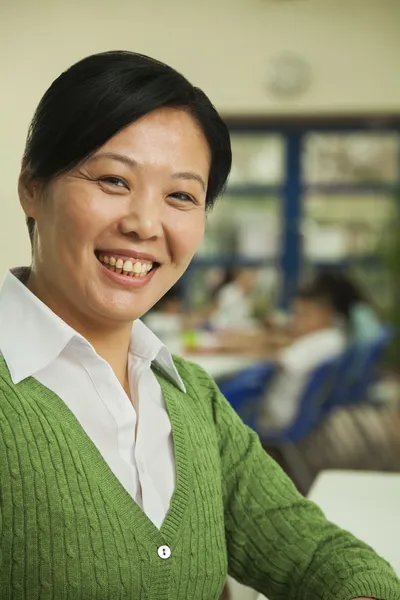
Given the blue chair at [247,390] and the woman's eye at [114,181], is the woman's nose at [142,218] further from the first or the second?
the blue chair at [247,390]

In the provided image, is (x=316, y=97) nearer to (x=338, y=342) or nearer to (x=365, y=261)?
(x=365, y=261)

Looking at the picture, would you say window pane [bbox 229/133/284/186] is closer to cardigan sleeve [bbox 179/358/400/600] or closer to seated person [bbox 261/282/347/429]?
seated person [bbox 261/282/347/429]

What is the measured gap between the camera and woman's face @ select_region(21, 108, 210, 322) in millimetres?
857

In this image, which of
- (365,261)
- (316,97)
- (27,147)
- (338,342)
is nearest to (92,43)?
(316,97)

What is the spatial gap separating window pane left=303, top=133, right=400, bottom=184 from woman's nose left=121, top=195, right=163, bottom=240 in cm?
622

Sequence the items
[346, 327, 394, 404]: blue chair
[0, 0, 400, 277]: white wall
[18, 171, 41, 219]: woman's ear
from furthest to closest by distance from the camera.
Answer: [0, 0, 400, 277]: white wall < [346, 327, 394, 404]: blue chair < [18, 171, 41, 219]: woman's ear

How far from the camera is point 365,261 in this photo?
6.99 m

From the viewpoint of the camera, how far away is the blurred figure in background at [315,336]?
14.4ft

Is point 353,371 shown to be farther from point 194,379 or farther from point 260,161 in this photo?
point 194,379

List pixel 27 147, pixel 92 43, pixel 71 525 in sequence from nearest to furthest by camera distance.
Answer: pixel 71 525 → pixel 27 147 → pixel 92 43

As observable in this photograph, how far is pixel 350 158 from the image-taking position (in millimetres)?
6922

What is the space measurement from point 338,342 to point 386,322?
2480 mm

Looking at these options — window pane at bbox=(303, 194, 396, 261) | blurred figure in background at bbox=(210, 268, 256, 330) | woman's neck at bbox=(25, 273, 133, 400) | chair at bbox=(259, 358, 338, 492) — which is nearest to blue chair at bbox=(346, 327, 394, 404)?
chair at bbox=(259, 358, 338, 492)

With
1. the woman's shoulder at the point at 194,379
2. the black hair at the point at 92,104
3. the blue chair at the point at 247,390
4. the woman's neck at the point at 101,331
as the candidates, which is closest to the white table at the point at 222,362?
the blue chair at the point at 247,390
